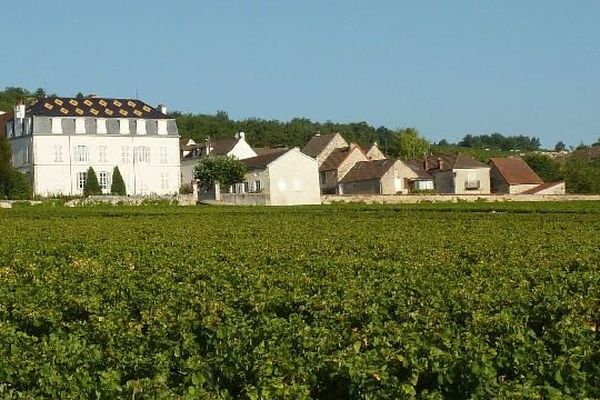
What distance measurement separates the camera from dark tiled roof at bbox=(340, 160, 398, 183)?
93562 millimetres

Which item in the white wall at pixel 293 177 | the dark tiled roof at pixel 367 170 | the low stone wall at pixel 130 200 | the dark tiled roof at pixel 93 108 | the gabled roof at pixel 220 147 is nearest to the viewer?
the low stone wall at pixel 130 200

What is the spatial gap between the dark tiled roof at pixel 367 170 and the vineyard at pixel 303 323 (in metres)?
68.1

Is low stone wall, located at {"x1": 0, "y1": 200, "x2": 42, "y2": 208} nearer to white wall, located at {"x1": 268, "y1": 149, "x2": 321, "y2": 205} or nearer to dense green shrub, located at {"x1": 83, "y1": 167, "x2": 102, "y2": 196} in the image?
dense green shrub, located at {"x1": 83, "y1": 167, "x2": 102, "y2": 196}

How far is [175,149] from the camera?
290 feet

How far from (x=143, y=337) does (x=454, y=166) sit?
8881 centimetres

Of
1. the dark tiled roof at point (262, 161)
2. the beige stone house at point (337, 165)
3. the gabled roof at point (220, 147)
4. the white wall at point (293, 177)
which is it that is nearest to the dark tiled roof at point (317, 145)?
the beige stone house at point (337, 165)

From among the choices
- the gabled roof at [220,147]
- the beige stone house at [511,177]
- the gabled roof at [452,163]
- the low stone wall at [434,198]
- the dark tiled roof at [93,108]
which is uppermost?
the dark tiled roof at [93,108]

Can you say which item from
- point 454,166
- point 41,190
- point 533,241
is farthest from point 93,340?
point 454,166

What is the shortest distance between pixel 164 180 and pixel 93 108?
9515 mm

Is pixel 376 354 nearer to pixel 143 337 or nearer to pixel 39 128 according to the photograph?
pixel 143 337

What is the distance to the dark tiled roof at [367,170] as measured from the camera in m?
93.6

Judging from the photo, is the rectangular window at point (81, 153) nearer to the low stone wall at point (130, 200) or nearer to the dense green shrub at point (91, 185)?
the dense green shrub at point (91, 185)

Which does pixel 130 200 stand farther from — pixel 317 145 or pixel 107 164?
pixel 317 145

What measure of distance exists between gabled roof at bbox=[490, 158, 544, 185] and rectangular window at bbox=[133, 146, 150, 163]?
38598 mm
